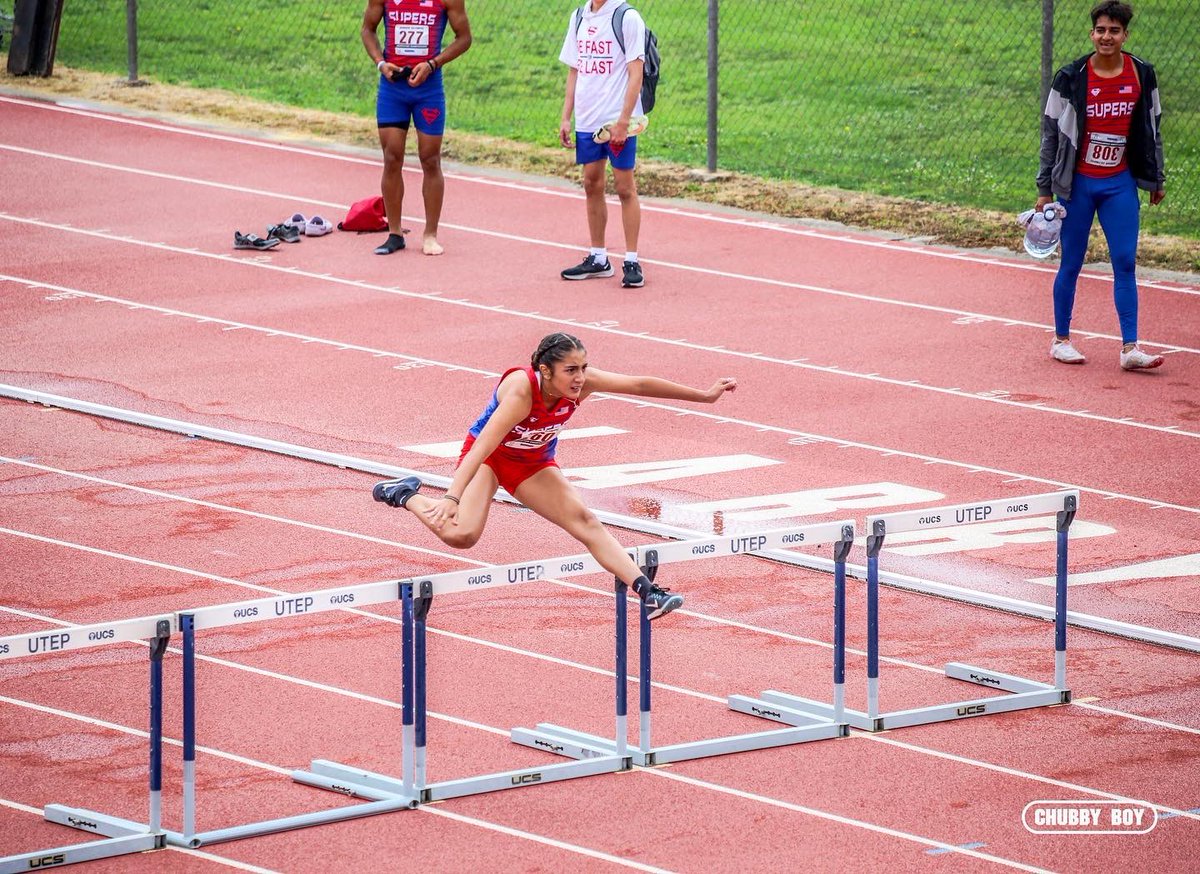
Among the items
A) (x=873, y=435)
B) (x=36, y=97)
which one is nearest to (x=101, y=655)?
(x=873, y=435)

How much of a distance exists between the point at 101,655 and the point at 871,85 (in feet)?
51.4

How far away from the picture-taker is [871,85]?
22.3 meters

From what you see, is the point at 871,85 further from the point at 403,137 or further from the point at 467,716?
the point at 467,716

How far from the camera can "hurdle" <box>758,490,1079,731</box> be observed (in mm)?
7539

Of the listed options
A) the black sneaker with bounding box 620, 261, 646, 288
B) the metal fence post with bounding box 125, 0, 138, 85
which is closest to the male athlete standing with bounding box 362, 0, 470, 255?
the black sneaker with bounding box 620, 261, 646, 288

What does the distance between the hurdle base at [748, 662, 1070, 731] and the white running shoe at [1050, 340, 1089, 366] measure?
521cm

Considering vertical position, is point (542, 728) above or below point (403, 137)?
below

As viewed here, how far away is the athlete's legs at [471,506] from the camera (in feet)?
27.5

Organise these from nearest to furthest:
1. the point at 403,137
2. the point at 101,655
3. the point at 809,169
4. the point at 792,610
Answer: the point at 101,655
the point at 792,610
the point at 403,137
the point at 809,169

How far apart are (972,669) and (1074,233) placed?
17.0ft

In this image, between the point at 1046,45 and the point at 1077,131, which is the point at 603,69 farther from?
the point at 1046,45

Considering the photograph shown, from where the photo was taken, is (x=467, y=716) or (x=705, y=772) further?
(x=467, y=716)

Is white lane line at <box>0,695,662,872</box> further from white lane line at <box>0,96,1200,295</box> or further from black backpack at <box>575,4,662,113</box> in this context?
white lane line at <box>0,96,1200,295</box>

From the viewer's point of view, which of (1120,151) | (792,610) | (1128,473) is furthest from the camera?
(1120,151)
